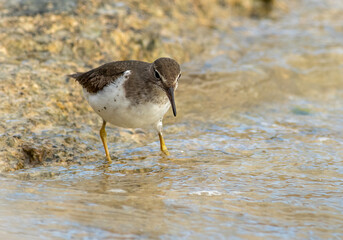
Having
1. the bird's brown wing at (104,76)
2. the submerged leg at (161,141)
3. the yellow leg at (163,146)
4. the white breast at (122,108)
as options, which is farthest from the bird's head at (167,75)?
the yellow leg at (163,146)

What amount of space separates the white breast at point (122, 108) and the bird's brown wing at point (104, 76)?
11 centimetres

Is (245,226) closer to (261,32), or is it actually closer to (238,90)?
(238,90)

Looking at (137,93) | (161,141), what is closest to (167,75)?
(137,93)

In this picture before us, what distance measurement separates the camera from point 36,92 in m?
7.95

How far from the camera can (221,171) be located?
648cm

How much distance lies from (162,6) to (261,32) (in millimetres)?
2868

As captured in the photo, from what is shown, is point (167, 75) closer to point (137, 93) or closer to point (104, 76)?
point (137, 93)

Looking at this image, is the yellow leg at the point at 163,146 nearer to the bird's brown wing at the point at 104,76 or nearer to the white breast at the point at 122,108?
the white breast at the point at 122,108

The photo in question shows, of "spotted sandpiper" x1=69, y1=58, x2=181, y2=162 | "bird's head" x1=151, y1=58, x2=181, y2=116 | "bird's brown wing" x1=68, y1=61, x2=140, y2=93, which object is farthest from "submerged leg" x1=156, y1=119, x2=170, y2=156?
"bird's brown wing" x1=68, y1=61, x2=140, y2=93

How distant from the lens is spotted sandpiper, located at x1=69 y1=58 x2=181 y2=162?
645cm

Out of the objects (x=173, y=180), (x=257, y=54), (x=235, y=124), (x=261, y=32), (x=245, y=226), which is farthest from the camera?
(x=261, y=32)

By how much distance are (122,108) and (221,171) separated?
4.84 feet

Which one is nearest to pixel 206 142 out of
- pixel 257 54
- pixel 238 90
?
pixel 238 90

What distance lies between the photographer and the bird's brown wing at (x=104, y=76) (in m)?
6.75
